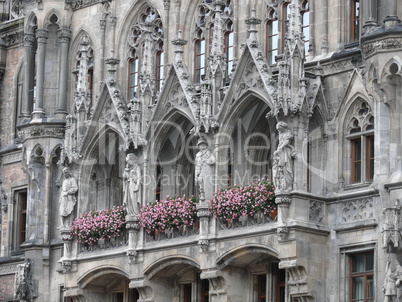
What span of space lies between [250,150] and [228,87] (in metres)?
1.92

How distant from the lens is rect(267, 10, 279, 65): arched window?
126ft

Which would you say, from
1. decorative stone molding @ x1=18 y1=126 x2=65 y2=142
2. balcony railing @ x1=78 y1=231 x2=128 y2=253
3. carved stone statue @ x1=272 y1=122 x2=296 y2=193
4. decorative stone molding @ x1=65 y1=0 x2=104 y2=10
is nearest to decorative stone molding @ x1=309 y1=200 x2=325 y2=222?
carved stone statue @ x1=272 y1=122 x2=296 y2=193

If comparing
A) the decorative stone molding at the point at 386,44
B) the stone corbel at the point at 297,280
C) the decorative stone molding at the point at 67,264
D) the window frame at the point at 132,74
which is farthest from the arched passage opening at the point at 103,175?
the decorative stone molding at the point at 386,44

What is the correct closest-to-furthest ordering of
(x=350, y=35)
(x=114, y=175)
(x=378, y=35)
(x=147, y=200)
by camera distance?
1. (x=378, y=35)
2. (x=350, y=35)
3. (x=147, y=200)
4. (x=114, y=175)

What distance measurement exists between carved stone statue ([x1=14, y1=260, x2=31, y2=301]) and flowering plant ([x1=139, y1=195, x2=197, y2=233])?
18.0 feet

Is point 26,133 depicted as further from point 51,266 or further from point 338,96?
point 338,96

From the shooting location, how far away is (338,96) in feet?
118

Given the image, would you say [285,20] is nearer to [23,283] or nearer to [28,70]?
[28,70]

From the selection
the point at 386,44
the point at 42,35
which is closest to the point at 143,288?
the point at 42,35

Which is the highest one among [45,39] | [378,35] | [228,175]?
[45,39]

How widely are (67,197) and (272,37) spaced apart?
26.5 ft

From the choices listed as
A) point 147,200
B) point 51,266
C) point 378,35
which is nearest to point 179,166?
point 147,200

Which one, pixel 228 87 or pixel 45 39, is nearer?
pixel 228 87

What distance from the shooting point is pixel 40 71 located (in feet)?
144
